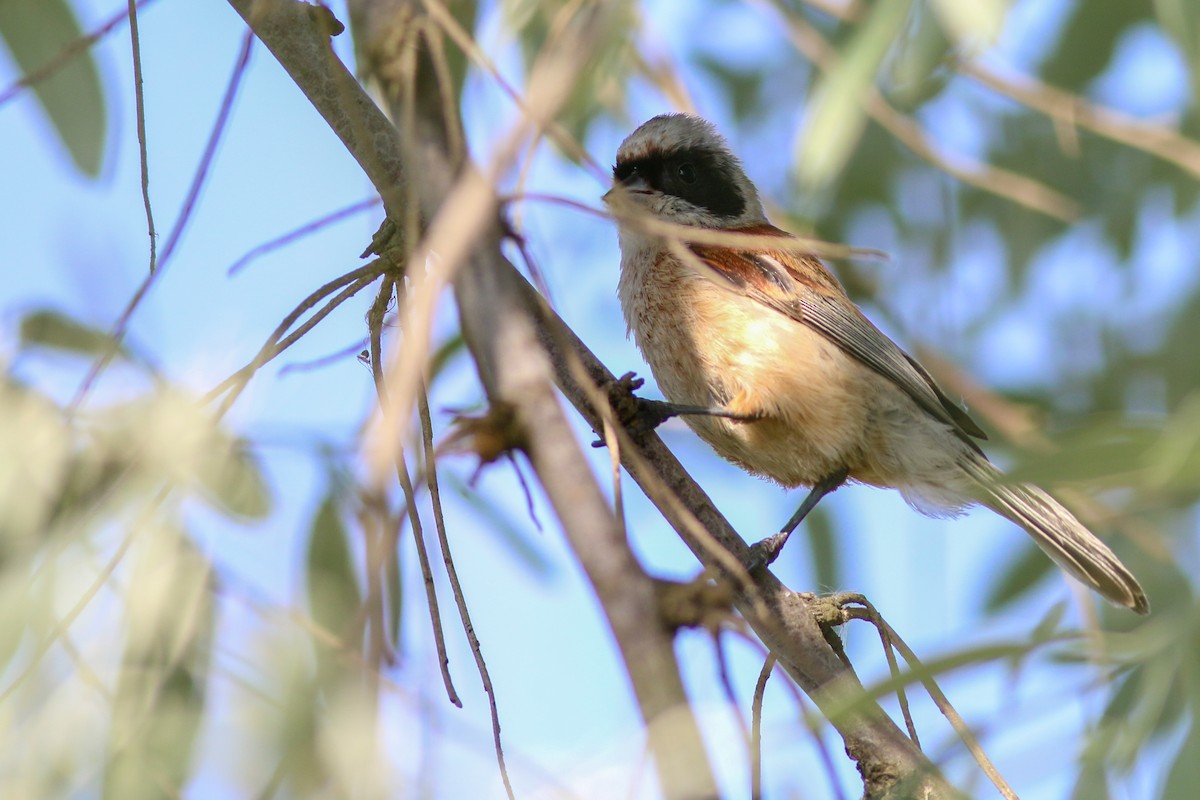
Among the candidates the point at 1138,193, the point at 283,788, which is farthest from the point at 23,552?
the point at 1138,193

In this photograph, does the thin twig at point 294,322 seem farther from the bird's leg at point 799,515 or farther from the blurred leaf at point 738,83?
the blurred leaf at point 738,83

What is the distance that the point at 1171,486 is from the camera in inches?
50.8

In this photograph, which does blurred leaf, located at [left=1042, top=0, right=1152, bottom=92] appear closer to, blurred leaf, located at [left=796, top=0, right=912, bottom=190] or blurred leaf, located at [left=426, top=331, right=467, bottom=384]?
blurred leaf, located at [left=796, top=0, right=912, bottom=190]

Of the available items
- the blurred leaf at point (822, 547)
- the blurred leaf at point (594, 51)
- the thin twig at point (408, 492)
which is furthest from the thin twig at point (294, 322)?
the blurred leaf at point (822, 547)

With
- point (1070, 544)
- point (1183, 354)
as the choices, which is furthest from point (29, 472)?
point (1183, 354)

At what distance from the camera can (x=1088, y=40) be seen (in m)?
3.50

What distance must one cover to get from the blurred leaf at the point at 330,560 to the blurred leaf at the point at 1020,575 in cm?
156

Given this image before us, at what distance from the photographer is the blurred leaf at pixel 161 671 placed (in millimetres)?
1943

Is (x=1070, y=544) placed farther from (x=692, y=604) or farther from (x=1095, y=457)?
(x=692, y=604)

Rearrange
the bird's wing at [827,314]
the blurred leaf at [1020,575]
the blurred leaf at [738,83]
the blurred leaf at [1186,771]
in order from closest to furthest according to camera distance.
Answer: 1. the blurred leaf at [1186,771]
2. the blurred leaf at [1020,575]
3. the bird's wing at [827,314]
4. the blurred leaf at [738,83]

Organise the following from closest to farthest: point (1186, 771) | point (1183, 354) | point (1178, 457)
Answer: point (1178, 457) < point (1186, 771) < point (1183, 354)

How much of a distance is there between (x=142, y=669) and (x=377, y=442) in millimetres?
1361

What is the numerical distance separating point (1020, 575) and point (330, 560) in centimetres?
176

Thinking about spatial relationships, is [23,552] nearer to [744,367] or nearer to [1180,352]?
[744,367]
